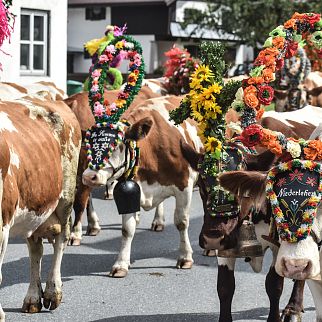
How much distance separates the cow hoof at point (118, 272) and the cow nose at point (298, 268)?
3.83m

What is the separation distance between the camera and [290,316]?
6840 millimetres

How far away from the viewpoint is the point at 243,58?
5375cm

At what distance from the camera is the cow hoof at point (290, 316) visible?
6.83 meters

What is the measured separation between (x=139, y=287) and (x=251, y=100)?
2.81m

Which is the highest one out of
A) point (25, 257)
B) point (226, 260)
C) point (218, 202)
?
point (218, 202)

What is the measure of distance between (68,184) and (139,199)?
4.56 ft

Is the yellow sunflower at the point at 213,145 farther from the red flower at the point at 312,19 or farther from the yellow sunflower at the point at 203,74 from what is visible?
the red flower at the point at 312,19

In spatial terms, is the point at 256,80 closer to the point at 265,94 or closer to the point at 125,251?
the point at 265,94

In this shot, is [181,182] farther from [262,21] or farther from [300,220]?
[262,21]

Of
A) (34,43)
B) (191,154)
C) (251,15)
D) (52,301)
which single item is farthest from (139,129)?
(251,15)

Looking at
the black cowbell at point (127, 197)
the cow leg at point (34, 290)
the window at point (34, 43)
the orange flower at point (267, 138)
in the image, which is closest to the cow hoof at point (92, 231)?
the black cowbell at point (127, 197)

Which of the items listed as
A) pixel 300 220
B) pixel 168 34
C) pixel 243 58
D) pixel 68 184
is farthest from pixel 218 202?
pixel 243 58

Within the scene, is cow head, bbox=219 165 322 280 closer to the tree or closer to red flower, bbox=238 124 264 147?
red flower, bbox=238 124 264 147

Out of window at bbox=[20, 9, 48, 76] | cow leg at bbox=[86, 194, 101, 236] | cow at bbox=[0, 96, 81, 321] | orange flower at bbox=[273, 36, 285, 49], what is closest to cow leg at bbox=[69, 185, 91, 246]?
cow leg at bbox=[86, 194, 101, 236]
